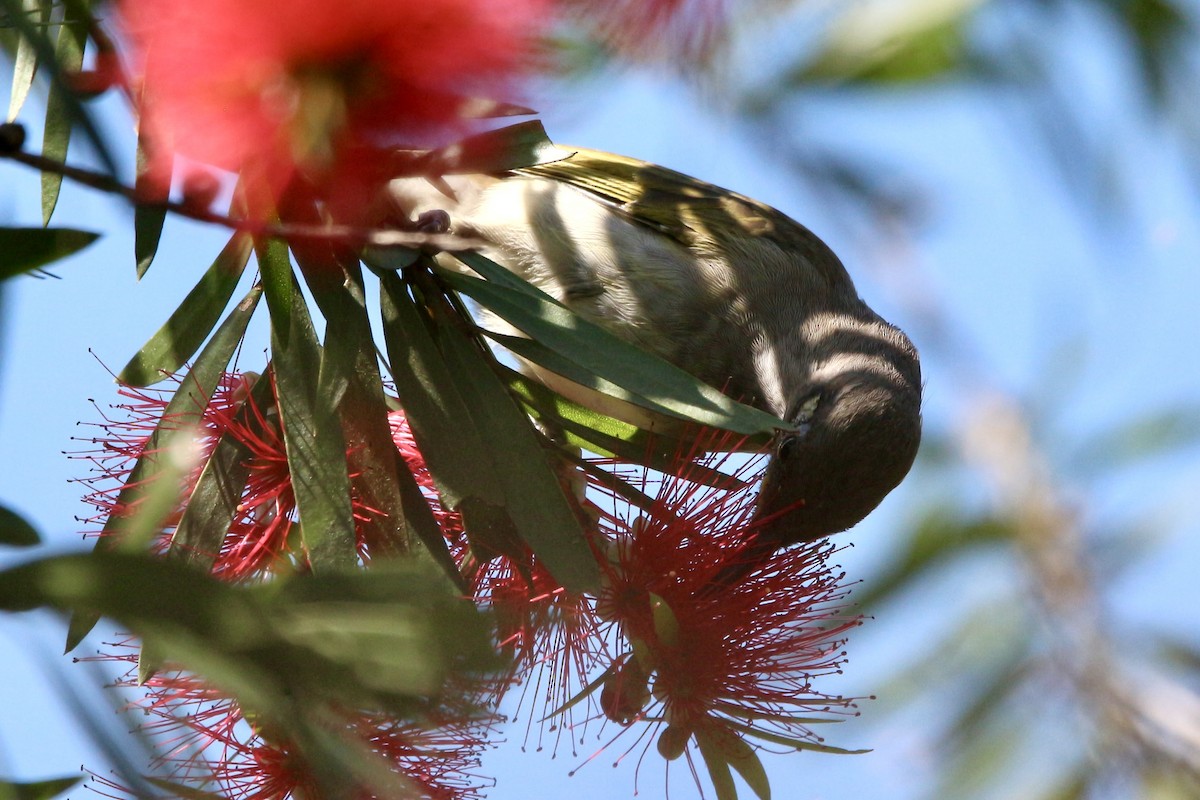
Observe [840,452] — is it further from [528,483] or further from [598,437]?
[528,483]

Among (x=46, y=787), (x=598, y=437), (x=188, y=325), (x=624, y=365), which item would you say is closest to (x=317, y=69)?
(x=46, y=787)

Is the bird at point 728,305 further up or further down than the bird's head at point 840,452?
further up

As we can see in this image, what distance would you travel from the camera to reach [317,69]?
102 centimetres

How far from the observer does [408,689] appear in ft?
3.13

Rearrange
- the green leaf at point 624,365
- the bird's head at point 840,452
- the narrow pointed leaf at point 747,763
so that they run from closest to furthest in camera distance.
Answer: the green leaf at point 624,365 → the narrow pointed leaf at point 747,763 → the bird's head at point 840,452

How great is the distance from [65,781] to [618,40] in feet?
3.55

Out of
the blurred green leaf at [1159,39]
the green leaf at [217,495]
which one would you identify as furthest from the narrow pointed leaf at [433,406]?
the blurred green leaf at [1159,39]

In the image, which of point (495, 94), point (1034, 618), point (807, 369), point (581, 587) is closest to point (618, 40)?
point (495, 94)

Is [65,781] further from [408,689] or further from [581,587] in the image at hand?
[581,587]

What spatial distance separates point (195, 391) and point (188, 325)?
130mm

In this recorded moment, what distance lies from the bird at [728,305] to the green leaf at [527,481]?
837mm

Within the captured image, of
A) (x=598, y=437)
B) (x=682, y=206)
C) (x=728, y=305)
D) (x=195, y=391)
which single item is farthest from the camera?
(x=682, y=206)

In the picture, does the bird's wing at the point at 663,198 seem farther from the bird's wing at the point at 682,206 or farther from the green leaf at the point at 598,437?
the green leaf at the point at 598,437

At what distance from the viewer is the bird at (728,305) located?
3.11m
